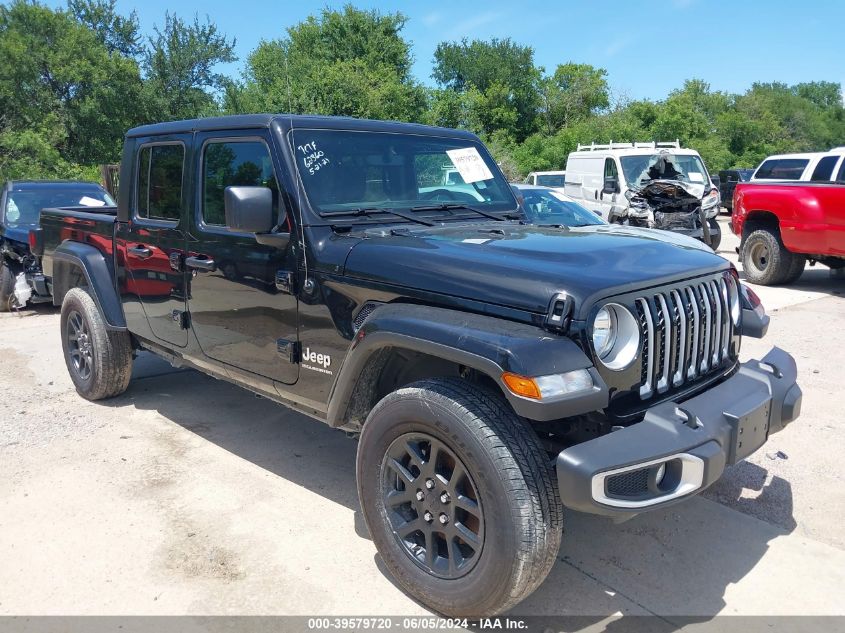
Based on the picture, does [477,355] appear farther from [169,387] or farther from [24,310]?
[24,310]

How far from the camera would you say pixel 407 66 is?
38.6 meters

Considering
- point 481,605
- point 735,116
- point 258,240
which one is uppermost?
point 735,116

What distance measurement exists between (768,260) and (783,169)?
1.31 m

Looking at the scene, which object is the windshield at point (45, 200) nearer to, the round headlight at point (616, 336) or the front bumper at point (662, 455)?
the round headlight at point (616, 336)

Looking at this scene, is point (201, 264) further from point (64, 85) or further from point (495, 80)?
point (495, 80)

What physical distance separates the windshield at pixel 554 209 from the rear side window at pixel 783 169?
3.17 metres

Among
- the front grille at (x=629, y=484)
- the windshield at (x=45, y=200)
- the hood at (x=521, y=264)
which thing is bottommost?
the front grille at (x=629, y=484)

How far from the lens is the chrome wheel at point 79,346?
5.23 metres

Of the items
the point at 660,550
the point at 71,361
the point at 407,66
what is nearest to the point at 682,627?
the point at 660,550

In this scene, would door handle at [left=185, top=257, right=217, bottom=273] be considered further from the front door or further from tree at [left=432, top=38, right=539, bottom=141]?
tree at [left=432, top=38, right=539, bottom=141]

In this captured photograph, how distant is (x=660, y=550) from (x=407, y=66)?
125 ft

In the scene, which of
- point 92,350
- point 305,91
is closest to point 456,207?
point 92,350

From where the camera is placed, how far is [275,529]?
3.54 meters

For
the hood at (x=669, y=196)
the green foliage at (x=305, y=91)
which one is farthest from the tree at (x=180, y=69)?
the hood at (x=669, y=196)
